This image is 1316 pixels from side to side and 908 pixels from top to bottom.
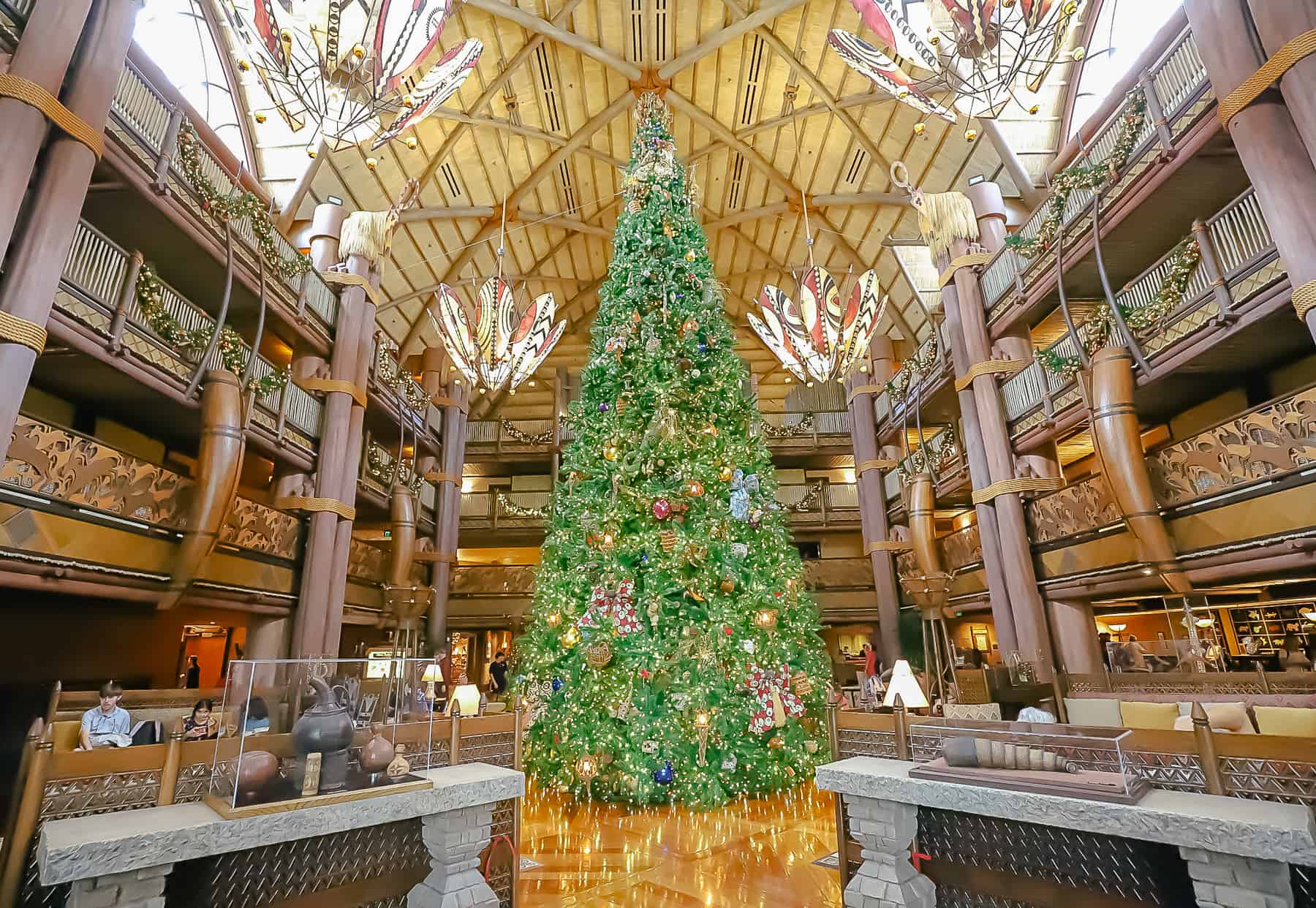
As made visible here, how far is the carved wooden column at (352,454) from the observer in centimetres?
1026

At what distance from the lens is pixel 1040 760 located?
310 cm

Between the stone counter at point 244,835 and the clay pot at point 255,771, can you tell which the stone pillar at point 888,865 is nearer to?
the stone counter at point 244,835

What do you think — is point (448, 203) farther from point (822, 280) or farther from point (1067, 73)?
point (1067, 73)

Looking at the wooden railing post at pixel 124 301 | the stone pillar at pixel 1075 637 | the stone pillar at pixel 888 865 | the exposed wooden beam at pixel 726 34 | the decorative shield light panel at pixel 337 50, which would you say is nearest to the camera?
the stone pillar at pixel 888 865

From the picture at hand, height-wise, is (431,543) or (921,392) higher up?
(921,392)

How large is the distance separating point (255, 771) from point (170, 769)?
0.40m

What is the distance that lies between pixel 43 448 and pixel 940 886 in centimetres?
830

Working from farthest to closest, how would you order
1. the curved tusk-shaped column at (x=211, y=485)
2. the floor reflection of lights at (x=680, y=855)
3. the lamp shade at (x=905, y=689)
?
1. the curved tusk-shaped column at (x=211, y=485)
2. the lamp shade at (x=905, y=689)
3. the floor reflection of lights at (x=680, y=855)

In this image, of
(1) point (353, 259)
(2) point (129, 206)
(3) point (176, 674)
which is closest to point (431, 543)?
(3) point (176, 674)

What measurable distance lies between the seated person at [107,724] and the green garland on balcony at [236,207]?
636cm

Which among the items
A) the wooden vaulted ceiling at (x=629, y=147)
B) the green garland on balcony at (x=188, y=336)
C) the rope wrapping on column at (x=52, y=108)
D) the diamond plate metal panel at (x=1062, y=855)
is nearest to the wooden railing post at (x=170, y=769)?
the diamond plate metal panel at (x=1062, y=855)

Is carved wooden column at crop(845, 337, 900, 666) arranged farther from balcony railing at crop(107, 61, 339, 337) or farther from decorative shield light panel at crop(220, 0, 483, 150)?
decorative shield light panel at crop(220, 0, 483, 150)

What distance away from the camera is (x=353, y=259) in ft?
38.6

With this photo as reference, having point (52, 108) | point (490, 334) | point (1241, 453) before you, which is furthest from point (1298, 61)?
point (52, 108)
